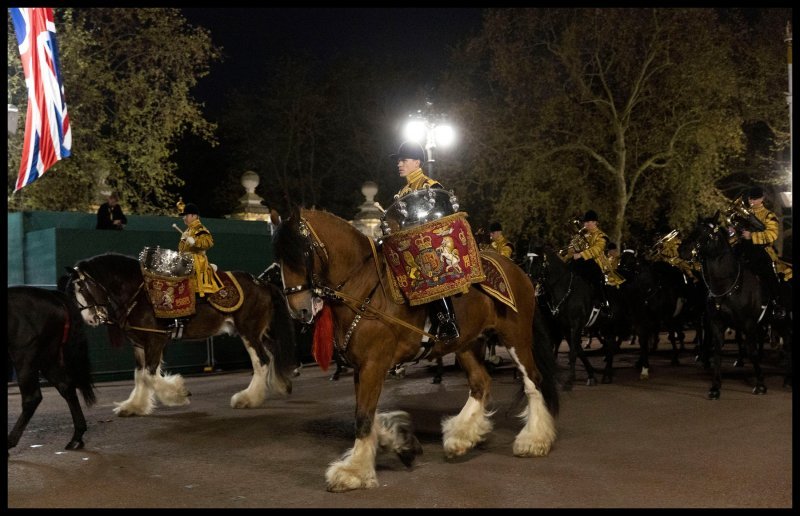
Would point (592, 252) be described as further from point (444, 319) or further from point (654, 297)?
point (444, 319)

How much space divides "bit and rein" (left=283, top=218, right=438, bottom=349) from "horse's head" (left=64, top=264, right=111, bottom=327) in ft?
15.5

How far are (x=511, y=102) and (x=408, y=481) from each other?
831 inches

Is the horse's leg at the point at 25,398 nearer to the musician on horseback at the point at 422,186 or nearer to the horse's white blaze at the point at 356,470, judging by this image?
the horse's white blaze at the point at 356,470

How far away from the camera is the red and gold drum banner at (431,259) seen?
7.27m

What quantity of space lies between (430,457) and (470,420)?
0.54 m

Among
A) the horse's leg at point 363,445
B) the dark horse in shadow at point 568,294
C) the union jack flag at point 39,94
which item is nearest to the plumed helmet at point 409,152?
the horse's leg at point 363,445

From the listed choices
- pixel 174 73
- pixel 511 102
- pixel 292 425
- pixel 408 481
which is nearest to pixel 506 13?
pixel 511 102

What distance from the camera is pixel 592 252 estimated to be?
12.8 meters

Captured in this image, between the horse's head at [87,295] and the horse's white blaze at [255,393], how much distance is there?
2186mm

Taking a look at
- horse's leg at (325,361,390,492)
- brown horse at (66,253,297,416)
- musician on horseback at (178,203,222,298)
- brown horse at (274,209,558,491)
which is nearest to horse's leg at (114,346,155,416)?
brown horse at (66,253,297,416)

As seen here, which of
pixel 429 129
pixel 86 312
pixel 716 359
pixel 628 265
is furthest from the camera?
pixel 429 129

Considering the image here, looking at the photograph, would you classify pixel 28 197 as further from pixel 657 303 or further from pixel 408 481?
pixel 408 481

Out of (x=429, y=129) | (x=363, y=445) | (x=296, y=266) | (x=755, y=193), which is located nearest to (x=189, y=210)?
(x=296, y=266)

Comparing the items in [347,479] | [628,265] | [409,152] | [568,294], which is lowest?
[347,479]
